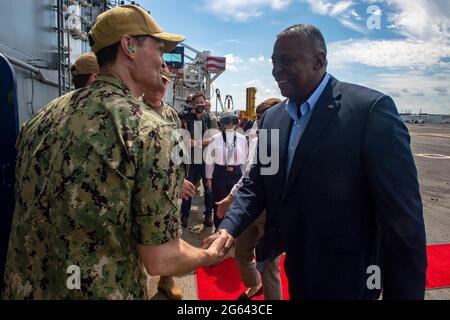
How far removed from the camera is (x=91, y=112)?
4.01ft

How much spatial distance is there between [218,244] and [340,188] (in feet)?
2.55

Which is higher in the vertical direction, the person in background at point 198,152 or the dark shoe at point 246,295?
the person in background at point 198,152

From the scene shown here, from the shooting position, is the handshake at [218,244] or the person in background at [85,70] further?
the person in background at [85,70]

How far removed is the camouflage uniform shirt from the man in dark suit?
73 centimetres

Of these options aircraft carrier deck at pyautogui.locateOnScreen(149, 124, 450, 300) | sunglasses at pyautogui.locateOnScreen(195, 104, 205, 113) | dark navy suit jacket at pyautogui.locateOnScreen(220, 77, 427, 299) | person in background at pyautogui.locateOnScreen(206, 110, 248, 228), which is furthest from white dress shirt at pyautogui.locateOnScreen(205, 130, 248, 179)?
dark navy suit jacket at pyautogui.locateOnScreen(220, 77, 427, 299)

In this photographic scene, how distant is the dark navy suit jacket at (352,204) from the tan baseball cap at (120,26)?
0.96m

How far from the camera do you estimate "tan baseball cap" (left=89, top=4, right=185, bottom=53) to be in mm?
1382

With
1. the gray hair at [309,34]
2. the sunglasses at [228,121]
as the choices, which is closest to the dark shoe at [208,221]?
the sunglasses at [228,121]

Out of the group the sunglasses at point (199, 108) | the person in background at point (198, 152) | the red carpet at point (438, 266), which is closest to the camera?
→ the red carpet at point (438, 266)

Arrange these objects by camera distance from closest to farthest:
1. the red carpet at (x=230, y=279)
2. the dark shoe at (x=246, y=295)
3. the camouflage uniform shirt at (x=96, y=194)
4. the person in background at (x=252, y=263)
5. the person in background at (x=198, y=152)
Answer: the camouflage uniform shirt at (x=96, y=194), the person in background at (x=252, y=263), the dark shoe at (x=246, y=295), the red carpet at (x=230, y=279), the person in background at (x=198, y=152)

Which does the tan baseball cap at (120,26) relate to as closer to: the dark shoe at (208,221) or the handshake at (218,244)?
the handshake at (218,244)

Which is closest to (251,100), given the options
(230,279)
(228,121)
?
(228,121)

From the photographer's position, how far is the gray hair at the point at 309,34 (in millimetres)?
1751
